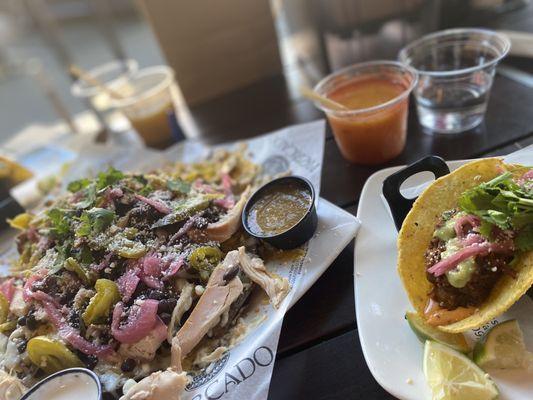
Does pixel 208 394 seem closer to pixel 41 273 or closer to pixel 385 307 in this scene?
pixel 385 307

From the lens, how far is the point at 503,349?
3.76 feet

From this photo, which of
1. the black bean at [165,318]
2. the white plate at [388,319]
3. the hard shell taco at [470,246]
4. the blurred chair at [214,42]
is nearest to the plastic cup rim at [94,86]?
the blurred chair at [214,42]

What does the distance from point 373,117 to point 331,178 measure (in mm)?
352

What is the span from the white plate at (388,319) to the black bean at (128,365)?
2.48 ft

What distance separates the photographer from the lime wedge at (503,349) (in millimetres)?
1130

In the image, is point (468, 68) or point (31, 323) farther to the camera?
point (468, 68)

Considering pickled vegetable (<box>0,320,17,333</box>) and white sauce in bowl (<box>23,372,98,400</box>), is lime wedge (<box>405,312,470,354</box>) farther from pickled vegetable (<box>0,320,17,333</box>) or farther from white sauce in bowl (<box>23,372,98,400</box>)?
pickled vegetable (<box>0,320,17,333</box>)

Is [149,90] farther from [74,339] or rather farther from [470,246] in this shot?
[470,246]

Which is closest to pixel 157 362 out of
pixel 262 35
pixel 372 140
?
pixel 372 140

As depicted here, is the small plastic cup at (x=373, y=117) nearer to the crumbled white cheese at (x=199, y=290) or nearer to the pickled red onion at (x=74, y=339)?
the crumbled white cheese at (x=199, y=290)

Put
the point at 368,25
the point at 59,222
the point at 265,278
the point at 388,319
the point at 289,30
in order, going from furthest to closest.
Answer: the point at 289,30 → the point at 368,25 → the point at 59,222 → the point at 265,278 → the point at 388,319

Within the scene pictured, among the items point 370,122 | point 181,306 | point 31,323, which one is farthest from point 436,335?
point 31,323

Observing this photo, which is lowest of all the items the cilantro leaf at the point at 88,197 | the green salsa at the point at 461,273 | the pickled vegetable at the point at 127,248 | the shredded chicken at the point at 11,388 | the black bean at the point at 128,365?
the black bean at the point at 128,365

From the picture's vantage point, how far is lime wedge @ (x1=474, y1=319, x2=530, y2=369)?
1130 mm
